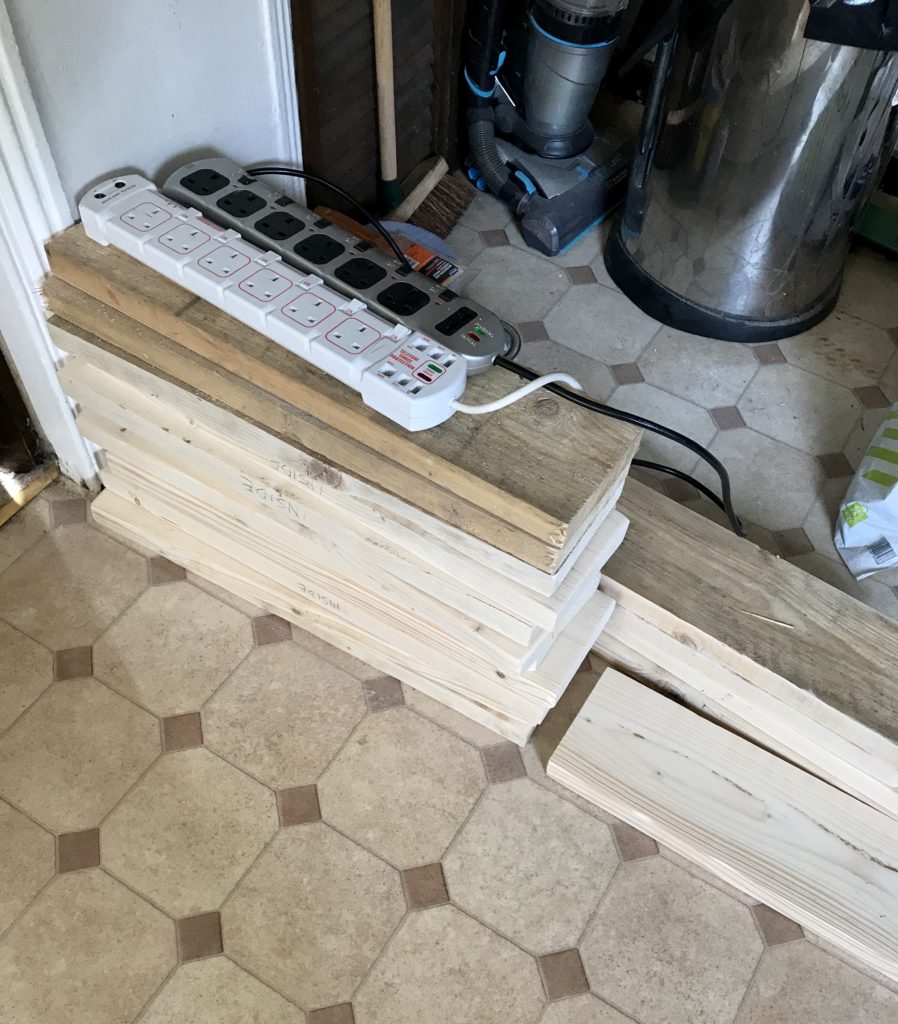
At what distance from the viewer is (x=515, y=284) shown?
208 cm

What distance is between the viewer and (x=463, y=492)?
41.9 inches

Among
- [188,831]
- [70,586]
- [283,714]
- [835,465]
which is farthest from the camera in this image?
[835,465]

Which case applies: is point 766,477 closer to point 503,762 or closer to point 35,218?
point 503,762

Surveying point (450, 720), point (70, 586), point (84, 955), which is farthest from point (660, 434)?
point (84, 955)

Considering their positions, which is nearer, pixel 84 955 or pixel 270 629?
pixel 84 955

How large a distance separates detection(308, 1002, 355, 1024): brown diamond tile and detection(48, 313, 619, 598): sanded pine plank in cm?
57

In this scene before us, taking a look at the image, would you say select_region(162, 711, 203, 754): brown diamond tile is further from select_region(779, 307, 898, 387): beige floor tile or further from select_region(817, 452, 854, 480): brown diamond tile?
select_region(779, 307, 898, 387): beige floor tile

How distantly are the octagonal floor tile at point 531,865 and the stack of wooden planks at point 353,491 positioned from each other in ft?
0.37

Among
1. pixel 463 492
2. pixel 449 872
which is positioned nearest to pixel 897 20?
pixel 463 492

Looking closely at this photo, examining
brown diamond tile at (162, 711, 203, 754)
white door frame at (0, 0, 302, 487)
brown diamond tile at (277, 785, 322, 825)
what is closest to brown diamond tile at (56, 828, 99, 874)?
brown diamond tile at (162, 711, 203, 754)

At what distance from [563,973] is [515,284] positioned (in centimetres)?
142

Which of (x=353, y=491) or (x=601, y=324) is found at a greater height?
(x=353, y=491)

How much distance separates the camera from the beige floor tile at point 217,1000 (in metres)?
1.17

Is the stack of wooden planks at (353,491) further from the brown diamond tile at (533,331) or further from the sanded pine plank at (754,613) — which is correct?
the brown diamond tile at (533,331)
